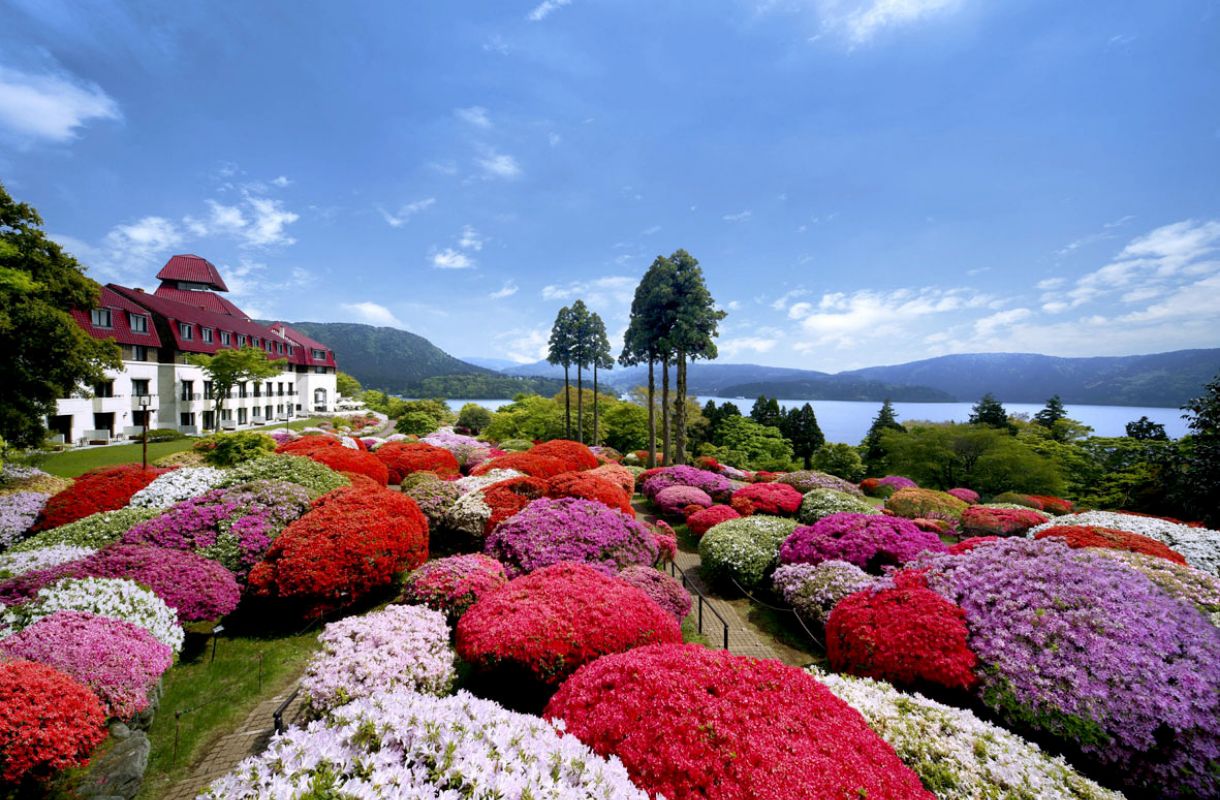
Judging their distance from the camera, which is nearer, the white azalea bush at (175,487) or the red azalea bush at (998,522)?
the white azalea bush at (175,487)

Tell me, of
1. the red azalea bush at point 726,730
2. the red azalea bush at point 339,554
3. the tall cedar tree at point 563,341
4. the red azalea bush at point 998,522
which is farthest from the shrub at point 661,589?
the tall cedar tree at point 563,341

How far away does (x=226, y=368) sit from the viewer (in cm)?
3297

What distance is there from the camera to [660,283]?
75.9 ft

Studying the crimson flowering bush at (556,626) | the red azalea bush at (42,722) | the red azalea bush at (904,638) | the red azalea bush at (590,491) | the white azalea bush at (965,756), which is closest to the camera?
the white azalea bush at (965,756)

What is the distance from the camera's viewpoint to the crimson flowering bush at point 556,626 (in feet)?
16.0

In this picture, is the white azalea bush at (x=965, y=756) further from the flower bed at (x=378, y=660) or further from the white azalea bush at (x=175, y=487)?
the white azalea bush at (x=175, y=487)

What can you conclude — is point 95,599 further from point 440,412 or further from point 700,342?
point 440,412

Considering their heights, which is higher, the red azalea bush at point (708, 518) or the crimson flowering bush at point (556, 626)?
the crimson flowering bush at point (556, 626)

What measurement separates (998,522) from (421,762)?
A: 57.1 ft

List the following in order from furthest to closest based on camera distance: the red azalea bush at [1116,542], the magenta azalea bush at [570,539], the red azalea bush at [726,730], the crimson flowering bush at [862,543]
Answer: the crimson flowering bush at [862,543] < the magenta azalea bush at [570,539] < the red azalea bush at [1116,542] < the red azalea bush at [726,730]

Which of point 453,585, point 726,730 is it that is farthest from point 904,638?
point 453,585

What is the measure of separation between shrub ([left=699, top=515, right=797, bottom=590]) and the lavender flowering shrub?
174 inches

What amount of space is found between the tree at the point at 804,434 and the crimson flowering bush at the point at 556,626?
41.0 m

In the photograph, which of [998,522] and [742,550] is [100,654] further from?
[998,522]
